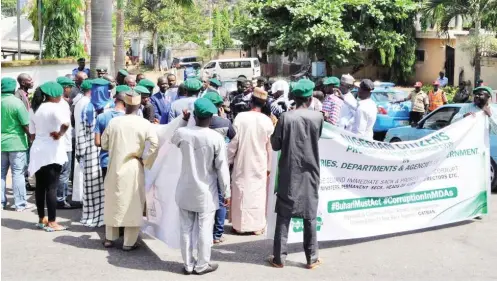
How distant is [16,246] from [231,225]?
2636 millimetres

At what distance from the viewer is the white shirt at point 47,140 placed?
8102 millimetres

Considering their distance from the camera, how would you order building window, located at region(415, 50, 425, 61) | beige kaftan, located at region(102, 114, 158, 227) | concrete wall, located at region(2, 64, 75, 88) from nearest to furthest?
beige kaftan, located at region(102, 114, 158, 227)
concrete wall, located at region(2, 64, 75, 88)
building window, located at region(415, 50, 425, 61)

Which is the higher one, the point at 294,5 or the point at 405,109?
the point at 294,5

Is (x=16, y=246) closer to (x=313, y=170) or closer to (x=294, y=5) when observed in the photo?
(x=313, y=170)

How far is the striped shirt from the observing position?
32.4 ft

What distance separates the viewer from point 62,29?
Answer: 91.7ft

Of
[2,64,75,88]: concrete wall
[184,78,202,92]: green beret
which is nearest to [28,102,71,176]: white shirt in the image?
[184,78,202,92]: green beret

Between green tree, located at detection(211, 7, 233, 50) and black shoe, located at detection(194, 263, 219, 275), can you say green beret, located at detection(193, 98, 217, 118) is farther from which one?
green tree, located at detection(211, 7, 233, 50)

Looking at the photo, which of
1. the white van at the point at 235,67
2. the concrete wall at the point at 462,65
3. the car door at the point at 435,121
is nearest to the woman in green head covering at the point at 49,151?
the car door at the point at 435,121

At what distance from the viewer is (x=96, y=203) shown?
331 inches

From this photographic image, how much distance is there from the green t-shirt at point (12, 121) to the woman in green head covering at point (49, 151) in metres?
0.78

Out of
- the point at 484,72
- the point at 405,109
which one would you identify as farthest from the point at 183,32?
the point at 405,109

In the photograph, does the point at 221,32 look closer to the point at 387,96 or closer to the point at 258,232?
the point at 387,96

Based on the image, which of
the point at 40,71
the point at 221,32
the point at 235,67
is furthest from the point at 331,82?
the point at 221,32
